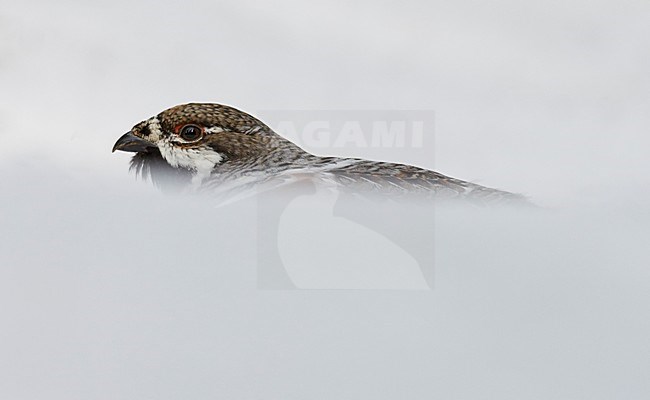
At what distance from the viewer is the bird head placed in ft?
6.21

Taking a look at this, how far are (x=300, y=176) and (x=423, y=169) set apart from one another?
27cm

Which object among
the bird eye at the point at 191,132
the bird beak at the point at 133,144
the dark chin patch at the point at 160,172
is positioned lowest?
the dark chin patch at the point at 160,172

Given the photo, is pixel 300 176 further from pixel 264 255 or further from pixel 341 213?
pixel 264 255

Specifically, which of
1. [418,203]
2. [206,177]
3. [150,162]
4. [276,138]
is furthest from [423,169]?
[150,162]

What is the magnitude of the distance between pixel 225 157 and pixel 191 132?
8 cm

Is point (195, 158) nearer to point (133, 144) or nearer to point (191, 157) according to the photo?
point (191, 157)

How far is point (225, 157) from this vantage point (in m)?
→ 1.90

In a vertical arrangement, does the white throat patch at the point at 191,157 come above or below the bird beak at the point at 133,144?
below

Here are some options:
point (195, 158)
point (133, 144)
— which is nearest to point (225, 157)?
point (195, 158)

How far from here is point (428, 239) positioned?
1.54 metres

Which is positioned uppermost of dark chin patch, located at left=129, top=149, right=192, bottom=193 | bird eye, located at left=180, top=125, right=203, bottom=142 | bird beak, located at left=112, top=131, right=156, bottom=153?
bird eye, located at left=180, top=125, right=203, bottom=142

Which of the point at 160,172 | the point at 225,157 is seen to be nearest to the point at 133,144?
the point at 160,172

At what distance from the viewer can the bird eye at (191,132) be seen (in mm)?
1896

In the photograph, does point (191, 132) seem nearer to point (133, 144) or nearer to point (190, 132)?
point (190, 132)
